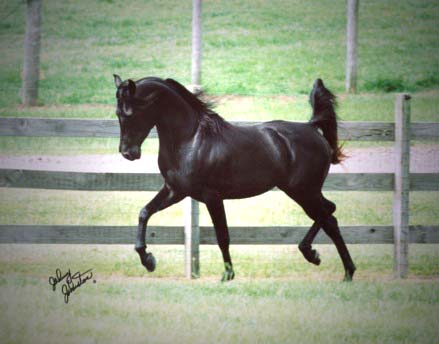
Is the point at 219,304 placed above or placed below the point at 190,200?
below

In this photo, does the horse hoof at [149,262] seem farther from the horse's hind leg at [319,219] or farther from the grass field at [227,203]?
the horse's hind leg at [319,219]

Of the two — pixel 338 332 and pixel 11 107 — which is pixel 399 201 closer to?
pixel 338 332

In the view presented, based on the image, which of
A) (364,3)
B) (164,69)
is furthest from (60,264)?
(364,3)

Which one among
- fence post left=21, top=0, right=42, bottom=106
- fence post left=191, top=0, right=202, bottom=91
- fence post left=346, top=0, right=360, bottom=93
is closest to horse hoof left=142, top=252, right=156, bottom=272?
fence post left=191, top=0, right=202, bottom=91

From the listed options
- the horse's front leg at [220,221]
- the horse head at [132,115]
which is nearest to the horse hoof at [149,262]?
the horse's front leg at [220,221]

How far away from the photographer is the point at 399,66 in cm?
2319

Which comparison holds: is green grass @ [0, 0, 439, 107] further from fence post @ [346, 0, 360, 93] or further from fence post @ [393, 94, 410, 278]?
fence post @ [393, 94, 410, 278]

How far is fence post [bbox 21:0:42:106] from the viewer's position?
19.5 m

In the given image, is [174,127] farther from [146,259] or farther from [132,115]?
[146,259]

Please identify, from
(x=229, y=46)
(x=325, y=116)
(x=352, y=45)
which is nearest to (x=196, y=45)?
(x=352, y=45)

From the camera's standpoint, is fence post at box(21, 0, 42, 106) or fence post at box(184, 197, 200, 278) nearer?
fence post at box(184, 197, 200, 278)

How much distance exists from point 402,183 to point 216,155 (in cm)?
211

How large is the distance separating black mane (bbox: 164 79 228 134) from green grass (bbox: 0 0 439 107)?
41.1 feet

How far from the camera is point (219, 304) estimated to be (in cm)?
684
